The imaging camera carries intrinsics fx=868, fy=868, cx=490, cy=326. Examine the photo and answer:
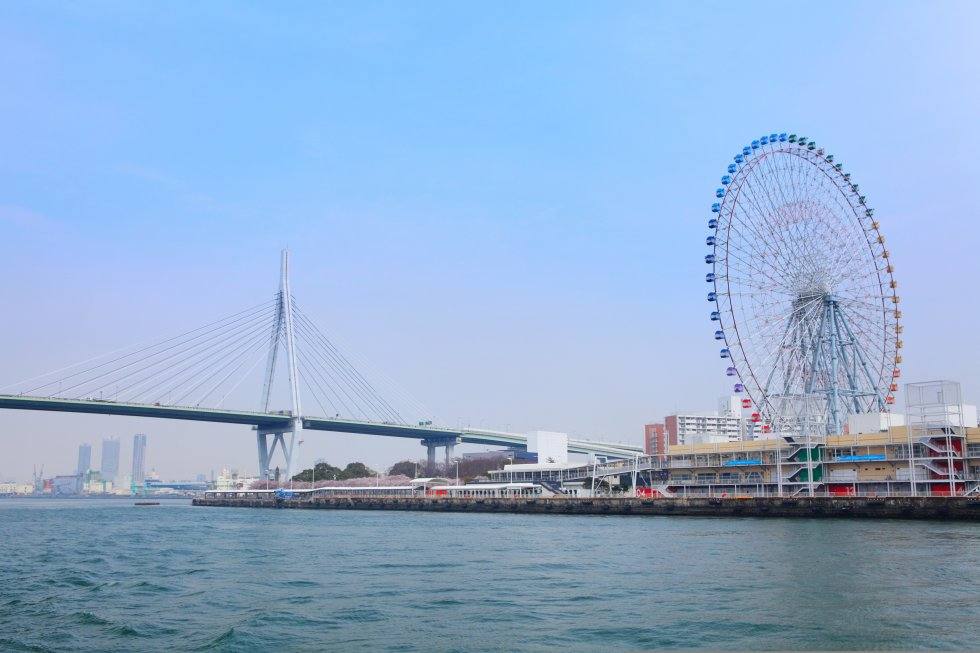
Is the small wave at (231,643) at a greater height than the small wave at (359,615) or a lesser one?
lesser

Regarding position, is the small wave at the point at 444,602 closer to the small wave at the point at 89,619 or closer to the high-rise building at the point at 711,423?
the small wave at the point at 89,619

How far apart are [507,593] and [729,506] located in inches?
1273

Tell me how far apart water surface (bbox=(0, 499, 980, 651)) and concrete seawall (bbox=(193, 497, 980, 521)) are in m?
6.50

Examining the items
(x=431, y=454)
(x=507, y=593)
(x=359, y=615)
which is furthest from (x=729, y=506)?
(x=431, y=454)

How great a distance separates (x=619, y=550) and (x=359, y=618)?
48.2 ft

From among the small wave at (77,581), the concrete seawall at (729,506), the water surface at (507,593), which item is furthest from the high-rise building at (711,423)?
the small wave at (77,581)

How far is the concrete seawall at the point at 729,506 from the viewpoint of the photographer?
41.1 meters

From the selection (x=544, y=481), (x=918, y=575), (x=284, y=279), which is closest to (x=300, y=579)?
(x=918, y=575)

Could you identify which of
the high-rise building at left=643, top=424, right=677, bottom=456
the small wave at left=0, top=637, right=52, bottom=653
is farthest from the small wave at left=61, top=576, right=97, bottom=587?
the high-rise building at left=643, top=424, right=677, bottom=456

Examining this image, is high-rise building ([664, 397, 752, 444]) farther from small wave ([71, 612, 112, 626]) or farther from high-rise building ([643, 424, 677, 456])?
small wave ([71, 612, 112, 626])

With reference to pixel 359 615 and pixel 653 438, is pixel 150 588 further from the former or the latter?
pixel 653 438

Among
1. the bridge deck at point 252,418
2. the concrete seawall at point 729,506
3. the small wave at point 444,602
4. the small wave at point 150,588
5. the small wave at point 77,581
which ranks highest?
the bridge deck at point 252,418

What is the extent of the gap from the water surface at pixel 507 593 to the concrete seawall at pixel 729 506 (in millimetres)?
6504

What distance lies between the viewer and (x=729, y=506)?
48.9 m
